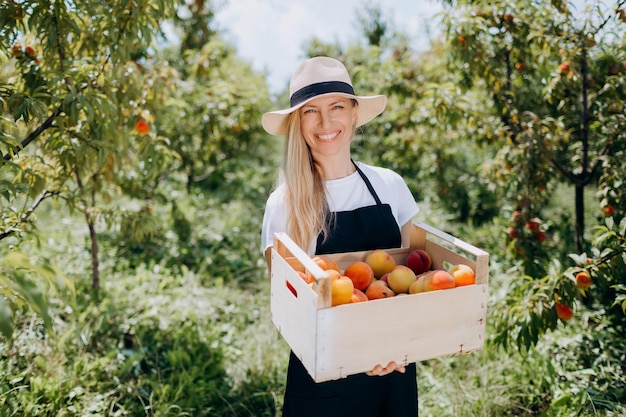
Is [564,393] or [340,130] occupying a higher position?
[340,130]

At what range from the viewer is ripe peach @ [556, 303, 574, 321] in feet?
7.20

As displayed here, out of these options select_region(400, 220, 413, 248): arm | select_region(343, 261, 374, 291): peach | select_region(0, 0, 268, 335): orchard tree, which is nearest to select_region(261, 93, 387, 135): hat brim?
select_region(400, 220, 413, 248): arm

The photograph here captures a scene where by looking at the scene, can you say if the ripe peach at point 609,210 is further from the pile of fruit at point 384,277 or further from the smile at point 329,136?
the smile at point 329,136

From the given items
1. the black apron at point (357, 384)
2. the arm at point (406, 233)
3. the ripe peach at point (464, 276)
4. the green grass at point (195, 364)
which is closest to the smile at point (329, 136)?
the black apron at point (357, 384)

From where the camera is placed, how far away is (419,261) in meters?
1.71

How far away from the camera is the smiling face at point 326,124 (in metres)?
1.83

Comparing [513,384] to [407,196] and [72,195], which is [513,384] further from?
[72,195]

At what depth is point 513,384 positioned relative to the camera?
2.63 m

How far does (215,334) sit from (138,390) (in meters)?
0.71

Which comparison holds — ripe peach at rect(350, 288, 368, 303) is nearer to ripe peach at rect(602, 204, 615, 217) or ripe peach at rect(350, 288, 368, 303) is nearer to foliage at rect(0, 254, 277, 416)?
foliage at rect(0, 254, 277, 416)

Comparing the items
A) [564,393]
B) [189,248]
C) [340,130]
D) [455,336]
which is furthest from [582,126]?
[189,248]

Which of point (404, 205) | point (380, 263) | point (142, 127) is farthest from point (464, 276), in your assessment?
point (142, 127)

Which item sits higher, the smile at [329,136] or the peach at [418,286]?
the smile at [329,136]

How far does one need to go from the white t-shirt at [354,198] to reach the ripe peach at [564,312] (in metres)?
0.91
